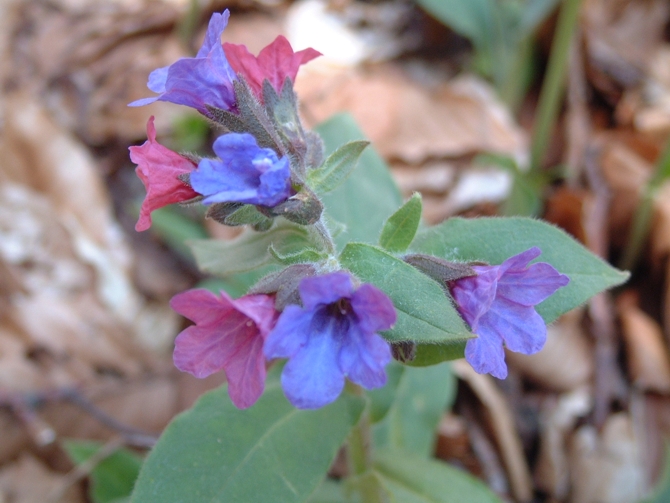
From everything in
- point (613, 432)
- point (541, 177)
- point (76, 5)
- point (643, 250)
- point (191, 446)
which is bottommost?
point (613, 432)

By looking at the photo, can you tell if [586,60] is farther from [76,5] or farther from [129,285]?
[76,5]

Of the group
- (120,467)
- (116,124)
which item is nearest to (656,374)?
(120,467)

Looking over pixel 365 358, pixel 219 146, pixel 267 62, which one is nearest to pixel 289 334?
pixel 365 358

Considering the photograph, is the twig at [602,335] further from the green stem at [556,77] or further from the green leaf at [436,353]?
the green leaf at [436,353]

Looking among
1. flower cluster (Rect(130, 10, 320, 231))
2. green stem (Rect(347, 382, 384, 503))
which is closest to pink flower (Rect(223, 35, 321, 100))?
flower cluster (Rect(130, 10, 320, 231))

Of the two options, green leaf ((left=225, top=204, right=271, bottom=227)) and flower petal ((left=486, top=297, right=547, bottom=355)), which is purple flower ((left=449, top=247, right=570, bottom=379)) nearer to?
flower petal ((left=486, top=297, right=547, bottom=355))

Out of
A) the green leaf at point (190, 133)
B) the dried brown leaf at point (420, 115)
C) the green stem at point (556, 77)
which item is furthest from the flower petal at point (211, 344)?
the green stem at point (556, 77)

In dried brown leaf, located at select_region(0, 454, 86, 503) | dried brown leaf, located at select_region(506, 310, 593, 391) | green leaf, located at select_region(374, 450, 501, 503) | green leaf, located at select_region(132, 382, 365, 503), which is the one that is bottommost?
dried brown leaf, located at select_region(506, 310, 593, 391)
